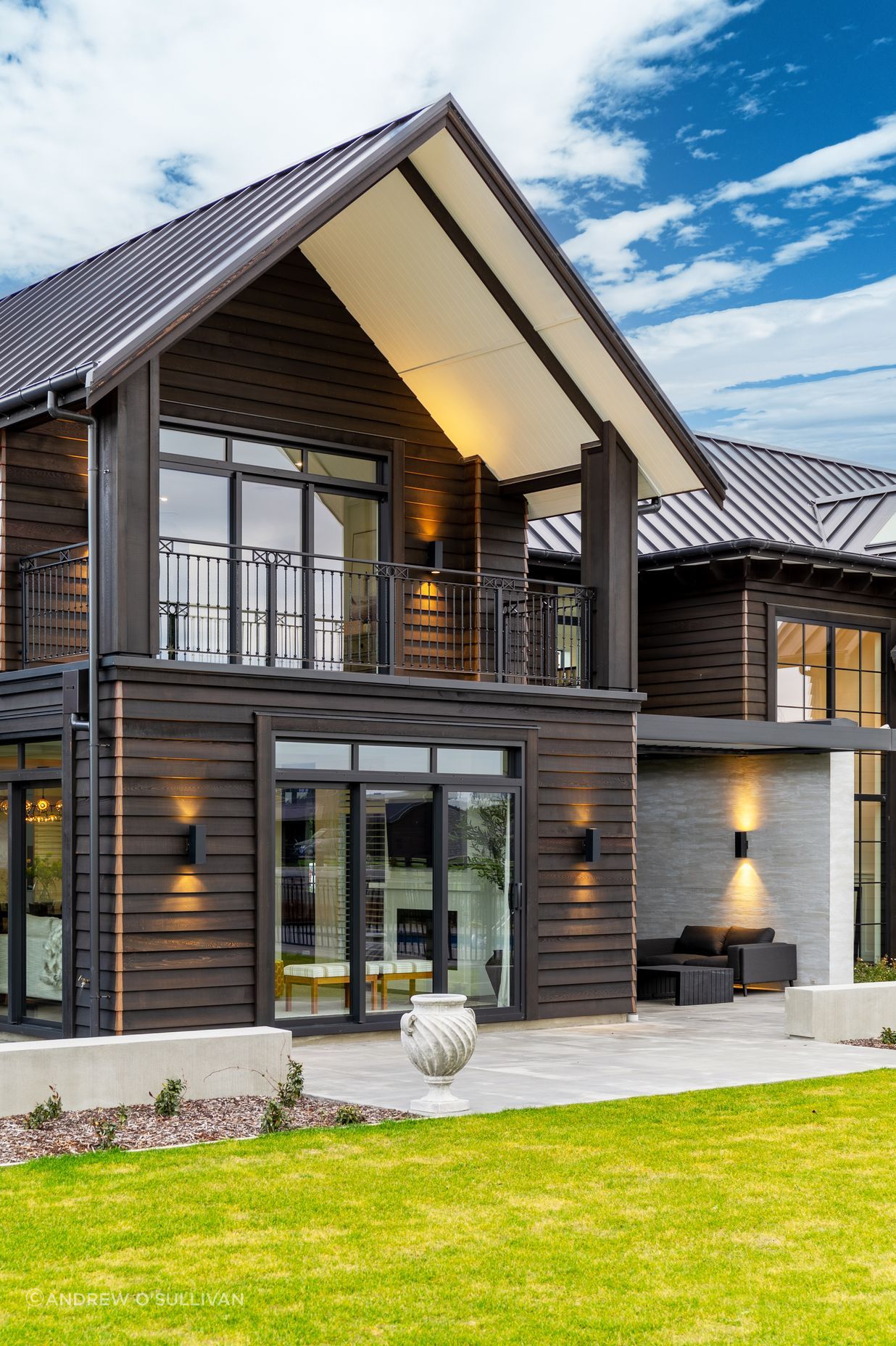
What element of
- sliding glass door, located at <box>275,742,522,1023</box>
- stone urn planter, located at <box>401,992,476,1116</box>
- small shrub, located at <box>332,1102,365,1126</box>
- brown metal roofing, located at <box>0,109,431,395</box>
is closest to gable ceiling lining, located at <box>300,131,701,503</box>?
brown metal roofing, located at <box>0,109,431,395</box>

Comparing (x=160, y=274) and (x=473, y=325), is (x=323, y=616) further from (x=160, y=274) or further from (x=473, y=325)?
(x=160, y=274)

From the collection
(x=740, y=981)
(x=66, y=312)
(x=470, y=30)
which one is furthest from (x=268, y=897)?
(x=470, y=30)

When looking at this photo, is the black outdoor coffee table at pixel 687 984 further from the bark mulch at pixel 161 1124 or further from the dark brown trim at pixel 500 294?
the bark mulch at pixel 161 1124

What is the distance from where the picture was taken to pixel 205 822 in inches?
476

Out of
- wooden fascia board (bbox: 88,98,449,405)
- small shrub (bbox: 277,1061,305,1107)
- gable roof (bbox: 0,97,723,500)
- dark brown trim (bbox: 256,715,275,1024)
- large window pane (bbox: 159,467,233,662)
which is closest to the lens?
small shrub (bbox: 277,1061,305,1107)

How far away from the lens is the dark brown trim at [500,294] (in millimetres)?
13828

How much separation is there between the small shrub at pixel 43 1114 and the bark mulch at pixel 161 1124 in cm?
3

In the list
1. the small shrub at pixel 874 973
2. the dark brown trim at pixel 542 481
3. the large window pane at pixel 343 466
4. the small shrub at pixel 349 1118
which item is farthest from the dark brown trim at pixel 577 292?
the small shrub at pixel 349 1118

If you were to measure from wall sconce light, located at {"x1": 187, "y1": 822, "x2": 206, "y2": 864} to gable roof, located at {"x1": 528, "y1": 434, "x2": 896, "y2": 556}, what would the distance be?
8057mm

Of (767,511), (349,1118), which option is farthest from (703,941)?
(349,1118)

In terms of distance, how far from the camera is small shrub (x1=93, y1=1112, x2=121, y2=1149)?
8406 mm

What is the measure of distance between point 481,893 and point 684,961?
4576 mm

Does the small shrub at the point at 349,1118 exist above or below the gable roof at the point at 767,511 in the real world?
below

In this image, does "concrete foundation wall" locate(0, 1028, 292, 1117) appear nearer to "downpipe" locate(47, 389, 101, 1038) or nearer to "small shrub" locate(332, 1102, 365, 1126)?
"small shrub" locate(332, 1102, 365, 1126)
